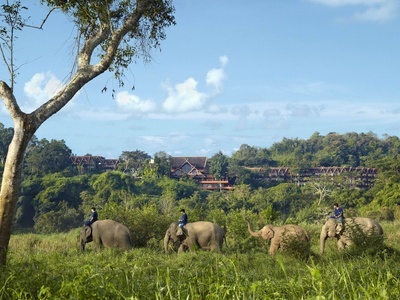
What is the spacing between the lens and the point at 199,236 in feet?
50.1

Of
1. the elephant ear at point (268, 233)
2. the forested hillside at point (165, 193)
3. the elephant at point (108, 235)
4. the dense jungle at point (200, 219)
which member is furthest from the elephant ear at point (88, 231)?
the elephant ear at point (268, 233)

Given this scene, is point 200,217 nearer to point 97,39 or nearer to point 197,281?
point 97,39

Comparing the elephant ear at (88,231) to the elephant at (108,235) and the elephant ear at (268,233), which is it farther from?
the elephant ear at (268,233)

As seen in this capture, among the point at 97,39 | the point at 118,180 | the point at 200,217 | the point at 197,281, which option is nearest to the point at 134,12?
the point at 97,39

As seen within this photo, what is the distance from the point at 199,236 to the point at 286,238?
3.01 m

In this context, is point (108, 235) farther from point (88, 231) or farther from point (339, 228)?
point (339, 228)

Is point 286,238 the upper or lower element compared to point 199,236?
upper

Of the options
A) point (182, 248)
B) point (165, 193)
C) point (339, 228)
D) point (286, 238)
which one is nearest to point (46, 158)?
point (165, 193)

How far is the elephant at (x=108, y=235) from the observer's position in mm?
15484

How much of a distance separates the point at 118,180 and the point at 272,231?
40263 mm

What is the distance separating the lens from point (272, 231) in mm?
14391

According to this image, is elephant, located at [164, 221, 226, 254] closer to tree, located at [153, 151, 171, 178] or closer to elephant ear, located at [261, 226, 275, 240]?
elephant ear, located at [261, 226, 275, 240]

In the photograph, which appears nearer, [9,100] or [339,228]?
[9,100]

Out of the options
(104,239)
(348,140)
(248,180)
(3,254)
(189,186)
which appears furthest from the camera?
(348,140)
